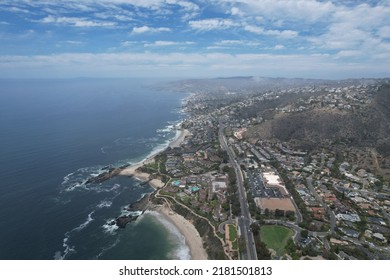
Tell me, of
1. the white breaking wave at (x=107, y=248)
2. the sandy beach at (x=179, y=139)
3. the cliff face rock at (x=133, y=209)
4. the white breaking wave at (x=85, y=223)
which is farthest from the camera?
the sandy beach at (x=179, y=139)

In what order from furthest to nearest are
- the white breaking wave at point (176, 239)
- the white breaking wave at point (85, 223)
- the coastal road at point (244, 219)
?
the white breaking wave at point (85, 223) → the white breaking wave at point (176, 239) → the coastal road at point (244, 219)

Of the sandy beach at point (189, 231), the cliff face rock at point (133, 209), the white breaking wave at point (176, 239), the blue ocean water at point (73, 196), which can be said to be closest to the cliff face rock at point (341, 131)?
the blue ocean water at point (73, 196)

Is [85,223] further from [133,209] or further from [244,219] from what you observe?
[244,219]

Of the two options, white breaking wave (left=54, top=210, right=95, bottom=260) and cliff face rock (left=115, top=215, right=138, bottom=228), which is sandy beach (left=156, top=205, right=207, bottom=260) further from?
white breaking wave (left=54, top=210, right=95, bottom=260)

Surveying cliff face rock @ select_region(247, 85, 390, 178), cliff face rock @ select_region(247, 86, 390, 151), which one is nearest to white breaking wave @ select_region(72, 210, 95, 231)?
cliff face rock @ select_region(247, 85, 390, 178)

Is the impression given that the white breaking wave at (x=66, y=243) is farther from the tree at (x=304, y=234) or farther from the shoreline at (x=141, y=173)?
the tree at (x=304, y=234)

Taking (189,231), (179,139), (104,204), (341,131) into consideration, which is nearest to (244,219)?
(189,231)
